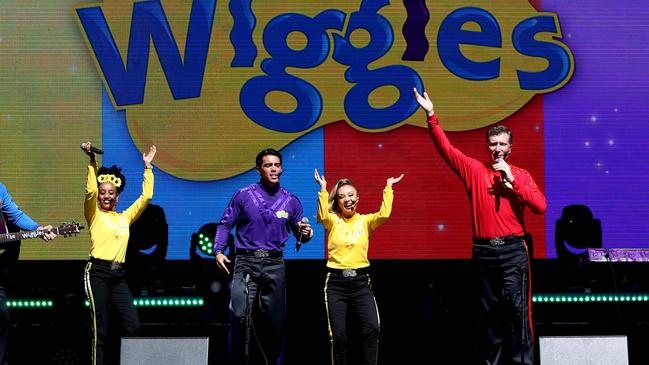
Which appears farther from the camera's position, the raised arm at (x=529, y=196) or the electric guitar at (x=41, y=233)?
the electric guitar at (x=41, y=233)

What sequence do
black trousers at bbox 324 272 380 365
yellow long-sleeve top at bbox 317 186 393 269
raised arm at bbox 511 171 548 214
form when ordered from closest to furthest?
raised arm at bbox 511 171 548 214 < black trousers at bbox 324 272 380 365 < yellow long-sleeve top at bbox 317 186 393 269

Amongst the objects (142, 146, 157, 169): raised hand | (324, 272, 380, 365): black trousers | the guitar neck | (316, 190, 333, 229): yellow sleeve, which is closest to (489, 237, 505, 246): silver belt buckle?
(324, 272, 380, 365): black trousers

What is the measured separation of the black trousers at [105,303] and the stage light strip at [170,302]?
21.1 inches

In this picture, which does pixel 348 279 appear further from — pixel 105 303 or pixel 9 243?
pixel 9 243

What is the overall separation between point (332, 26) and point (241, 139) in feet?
3.88

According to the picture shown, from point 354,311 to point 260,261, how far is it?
0.71 metres

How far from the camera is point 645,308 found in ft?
21.1

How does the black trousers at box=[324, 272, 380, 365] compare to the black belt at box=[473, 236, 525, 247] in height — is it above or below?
below

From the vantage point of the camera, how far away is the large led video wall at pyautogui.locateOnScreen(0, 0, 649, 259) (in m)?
6.62

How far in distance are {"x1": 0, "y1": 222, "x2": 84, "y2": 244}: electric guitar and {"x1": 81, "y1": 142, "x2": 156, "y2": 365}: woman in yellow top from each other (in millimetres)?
237

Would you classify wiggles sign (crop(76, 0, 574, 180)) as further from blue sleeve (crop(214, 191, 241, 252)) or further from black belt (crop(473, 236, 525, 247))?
black belt (crop(473, 236, 525, 247))

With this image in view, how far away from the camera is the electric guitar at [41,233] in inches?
232

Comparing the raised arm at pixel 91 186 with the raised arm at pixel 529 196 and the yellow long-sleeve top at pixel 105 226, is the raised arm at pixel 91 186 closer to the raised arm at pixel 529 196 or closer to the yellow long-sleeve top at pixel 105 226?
the yellow long-sleeve top at pixel 105 226

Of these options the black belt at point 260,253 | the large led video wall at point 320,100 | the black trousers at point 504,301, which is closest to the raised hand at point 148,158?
the large led video wall at point 320,100
